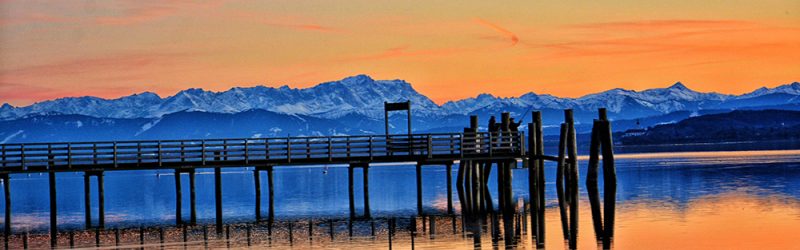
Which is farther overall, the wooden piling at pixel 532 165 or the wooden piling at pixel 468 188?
the wooden piling at pixel 468 188

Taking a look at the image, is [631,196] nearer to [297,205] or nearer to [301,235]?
[297,205]

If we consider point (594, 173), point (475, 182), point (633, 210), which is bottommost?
point (633, 210)

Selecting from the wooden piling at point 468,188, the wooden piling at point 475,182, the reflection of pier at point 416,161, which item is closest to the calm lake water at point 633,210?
the reflection of pier at point 416,161

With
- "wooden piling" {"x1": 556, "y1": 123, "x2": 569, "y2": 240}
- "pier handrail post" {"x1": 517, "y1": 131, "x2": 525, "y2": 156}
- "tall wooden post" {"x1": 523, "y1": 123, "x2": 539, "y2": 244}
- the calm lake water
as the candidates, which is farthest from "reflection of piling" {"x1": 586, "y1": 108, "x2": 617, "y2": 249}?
"pier handrail post" {"x1": 517, "y1": 131, "x2": 525, "y2": 156}

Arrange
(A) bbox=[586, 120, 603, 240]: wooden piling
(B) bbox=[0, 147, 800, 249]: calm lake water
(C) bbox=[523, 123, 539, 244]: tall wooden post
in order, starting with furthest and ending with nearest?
(C) bbox=[523, 123, 539, 244]: tall wooden post
(A) bbox=[586, 120, 603, 240]: wooden piling
(B) bbox=[0, 147, 800, 249]: calm lake water

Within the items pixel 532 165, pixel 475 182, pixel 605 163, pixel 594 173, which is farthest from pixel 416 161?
pixel 594 173

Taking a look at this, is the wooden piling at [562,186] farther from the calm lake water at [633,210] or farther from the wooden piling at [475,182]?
the wooden piling at [475,182]

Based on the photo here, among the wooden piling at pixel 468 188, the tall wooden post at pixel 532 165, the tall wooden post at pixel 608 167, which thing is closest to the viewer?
the tall wooden post at pixel 532 165

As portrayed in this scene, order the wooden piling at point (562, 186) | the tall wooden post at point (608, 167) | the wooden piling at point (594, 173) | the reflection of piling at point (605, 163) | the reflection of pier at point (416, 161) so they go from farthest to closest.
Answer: the tall wooden post at point (608, 167) → the reflection of piling at point (605, 163) → the wooden piling at point (594, 173) → the reflection of pier at point (416, 161) → the wooden piling at point (562, 186)

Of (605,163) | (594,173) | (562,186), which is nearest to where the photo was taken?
(562,186)

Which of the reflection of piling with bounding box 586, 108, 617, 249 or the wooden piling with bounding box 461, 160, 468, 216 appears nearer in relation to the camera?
the reflection of piling with bounding box 586, 108, 617, 249

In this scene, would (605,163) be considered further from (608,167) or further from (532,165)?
(532,165)

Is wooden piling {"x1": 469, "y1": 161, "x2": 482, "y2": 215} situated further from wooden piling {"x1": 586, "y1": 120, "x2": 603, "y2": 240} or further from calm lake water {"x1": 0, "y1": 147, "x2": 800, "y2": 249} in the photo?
wooden piling {"x1": 586, "y1": 120, "x2": 603, "y2": 240}

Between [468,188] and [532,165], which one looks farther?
[468,188]
